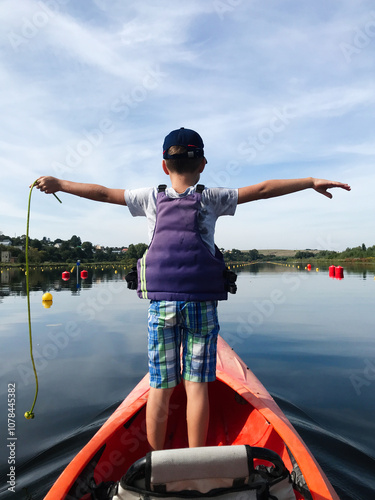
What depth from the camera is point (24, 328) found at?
1073 cm

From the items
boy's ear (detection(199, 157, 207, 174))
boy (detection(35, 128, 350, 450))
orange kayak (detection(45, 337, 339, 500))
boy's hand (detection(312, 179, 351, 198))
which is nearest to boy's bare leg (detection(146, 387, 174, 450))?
boy (detection(35, 128, 350, 450))

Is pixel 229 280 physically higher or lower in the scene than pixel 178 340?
higher

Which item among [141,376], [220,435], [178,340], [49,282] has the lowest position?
[141,376]

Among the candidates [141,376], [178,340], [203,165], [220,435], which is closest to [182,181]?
[203,165]

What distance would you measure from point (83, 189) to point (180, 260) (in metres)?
0.85

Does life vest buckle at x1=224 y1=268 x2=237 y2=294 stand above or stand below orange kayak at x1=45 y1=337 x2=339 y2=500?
above

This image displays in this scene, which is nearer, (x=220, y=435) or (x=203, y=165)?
(x=203, y=165)

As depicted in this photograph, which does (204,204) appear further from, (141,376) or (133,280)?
(141,376)

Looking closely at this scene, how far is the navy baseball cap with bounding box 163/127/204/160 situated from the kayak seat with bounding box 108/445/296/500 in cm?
179

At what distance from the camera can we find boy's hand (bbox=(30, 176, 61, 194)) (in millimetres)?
2707

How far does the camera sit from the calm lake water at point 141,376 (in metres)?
3.79

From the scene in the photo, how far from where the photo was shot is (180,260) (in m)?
2.48

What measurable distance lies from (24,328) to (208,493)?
10077 millimetres

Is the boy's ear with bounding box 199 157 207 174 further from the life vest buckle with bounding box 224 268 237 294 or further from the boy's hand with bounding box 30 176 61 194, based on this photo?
the boy's hand with bounding box 30 176 61 194
